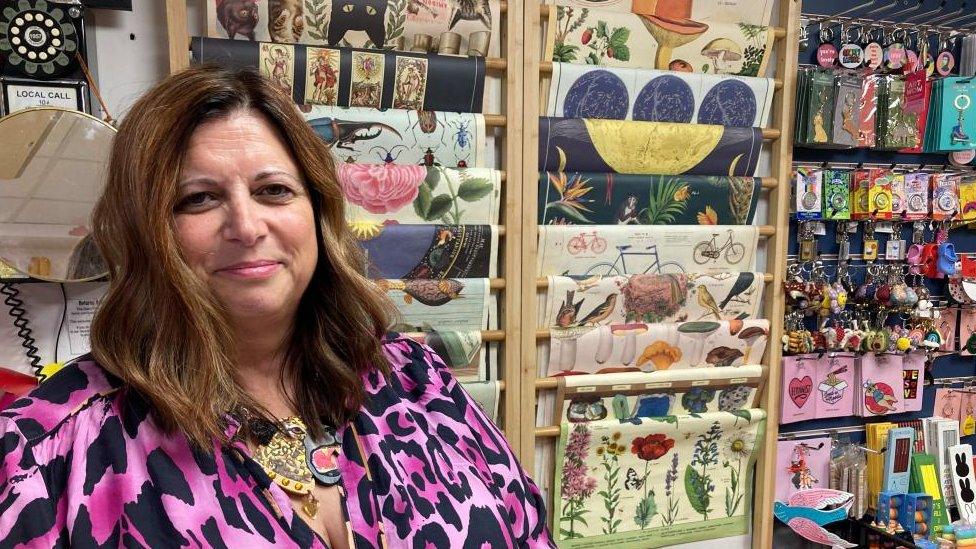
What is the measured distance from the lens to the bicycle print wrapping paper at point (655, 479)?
1.92 m

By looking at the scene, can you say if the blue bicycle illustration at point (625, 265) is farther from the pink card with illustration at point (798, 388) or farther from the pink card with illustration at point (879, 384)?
the pink card with illustration at point (879, 384)

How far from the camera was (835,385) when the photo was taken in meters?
2.20

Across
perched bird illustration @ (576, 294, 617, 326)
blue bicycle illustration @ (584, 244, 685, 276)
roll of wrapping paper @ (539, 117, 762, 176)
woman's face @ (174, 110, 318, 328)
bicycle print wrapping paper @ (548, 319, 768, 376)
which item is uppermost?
roll of wrapping paper @ (539, 117, 762, 176)

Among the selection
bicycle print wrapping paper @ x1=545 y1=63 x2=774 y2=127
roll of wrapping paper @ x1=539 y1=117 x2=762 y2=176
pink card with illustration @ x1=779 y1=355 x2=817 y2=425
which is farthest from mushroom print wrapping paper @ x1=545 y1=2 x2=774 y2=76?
pink card with illustration @ x1=779 y1=355 x2=817 y2=425

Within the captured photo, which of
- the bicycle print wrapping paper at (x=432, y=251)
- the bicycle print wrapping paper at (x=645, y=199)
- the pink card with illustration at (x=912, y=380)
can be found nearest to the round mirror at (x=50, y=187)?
the bicycle print wrapping paper at (x=432, y=251)

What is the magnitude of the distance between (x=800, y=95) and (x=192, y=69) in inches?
69.2

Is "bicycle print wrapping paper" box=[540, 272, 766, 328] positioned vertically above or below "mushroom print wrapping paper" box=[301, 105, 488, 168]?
below

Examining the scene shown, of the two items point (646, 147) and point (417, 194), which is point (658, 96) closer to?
point (646, 147)

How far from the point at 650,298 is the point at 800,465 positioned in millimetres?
878

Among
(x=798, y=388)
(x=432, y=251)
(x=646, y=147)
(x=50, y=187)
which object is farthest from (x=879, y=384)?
(x=50, y=187)

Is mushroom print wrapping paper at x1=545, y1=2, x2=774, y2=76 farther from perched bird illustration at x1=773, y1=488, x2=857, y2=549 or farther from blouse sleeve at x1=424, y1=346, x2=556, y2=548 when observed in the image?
perched bird illustration at x1=773, y1=488, x2=857, y2=549

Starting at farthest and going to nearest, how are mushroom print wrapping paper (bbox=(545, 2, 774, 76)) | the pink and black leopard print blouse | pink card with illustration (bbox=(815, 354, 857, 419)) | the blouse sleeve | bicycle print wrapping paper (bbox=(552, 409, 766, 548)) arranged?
1. pink card with illustration (bbox=(815, 354, 857, 419))
2. bicycle print wrapping paper (bbox=(552, 409, 766, 548))
3. mushroom print wrapping paper (bbox=(545, 2, 774, 76))
4. the blouse sleeve
5. the pink and black leopard print blouse

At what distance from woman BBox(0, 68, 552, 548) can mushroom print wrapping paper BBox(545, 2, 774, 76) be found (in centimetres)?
103

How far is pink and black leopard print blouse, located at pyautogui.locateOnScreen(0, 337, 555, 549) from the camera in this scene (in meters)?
0.77
